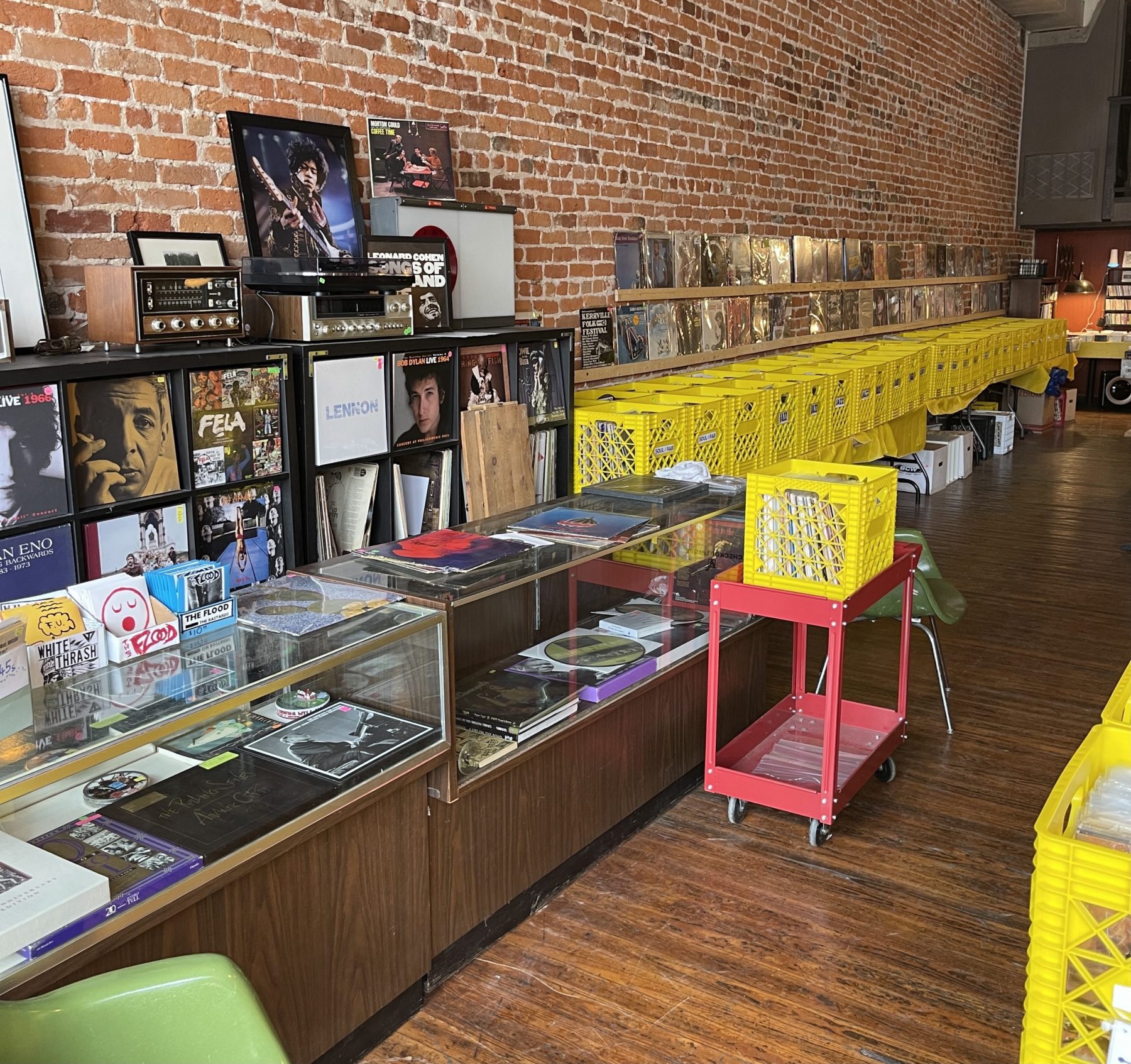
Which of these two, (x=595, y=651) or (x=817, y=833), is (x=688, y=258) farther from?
(x=817, y=833)

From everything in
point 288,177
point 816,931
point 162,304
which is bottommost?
point 816,931

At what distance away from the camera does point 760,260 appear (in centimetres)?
746

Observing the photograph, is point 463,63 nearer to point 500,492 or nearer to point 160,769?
point 500,492

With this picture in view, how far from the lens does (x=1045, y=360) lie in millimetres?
12234

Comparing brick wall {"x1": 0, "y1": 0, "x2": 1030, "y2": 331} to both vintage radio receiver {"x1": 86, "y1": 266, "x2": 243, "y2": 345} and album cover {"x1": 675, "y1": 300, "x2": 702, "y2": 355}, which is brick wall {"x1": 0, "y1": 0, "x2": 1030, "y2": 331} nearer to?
vintage radio receiver {"x1": 86, "y1": 266, "x2": 243, "y2": 345}

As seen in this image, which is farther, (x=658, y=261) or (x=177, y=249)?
(x=658, y=261)

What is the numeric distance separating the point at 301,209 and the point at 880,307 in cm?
672

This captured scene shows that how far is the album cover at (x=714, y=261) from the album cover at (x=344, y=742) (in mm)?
4763

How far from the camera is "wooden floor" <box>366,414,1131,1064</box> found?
2.56 meters

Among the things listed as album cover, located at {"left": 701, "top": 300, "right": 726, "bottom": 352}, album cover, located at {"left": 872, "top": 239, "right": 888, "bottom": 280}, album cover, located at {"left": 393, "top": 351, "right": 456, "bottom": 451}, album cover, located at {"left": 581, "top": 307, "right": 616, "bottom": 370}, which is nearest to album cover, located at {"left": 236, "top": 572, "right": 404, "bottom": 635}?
album cover, located at {"left": 393, "top": 351, "right": 456, "bottom": 451}

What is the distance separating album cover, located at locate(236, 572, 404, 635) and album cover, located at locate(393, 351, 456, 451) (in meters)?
1.20

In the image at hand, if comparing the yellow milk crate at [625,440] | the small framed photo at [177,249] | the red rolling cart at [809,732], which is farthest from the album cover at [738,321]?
the small framed photo at [177,249]

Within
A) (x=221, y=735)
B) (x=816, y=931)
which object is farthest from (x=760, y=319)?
(x=221, y=735)

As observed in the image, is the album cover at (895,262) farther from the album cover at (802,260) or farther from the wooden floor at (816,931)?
the wooden floor at (816,931)
